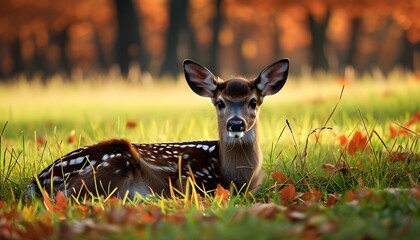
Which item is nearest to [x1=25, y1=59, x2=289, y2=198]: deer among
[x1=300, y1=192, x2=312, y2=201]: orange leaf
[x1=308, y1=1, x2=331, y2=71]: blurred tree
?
[x1=300, y1=192, x2=312, y2=201]: orange leaf

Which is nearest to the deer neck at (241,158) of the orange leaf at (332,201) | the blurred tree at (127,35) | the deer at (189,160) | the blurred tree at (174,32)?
the deer at (189,160)

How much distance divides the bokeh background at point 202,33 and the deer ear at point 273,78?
9466mm

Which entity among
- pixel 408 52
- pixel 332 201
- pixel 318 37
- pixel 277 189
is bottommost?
pixel 408 52

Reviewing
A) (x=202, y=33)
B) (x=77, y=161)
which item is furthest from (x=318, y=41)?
(x=202, y=33)

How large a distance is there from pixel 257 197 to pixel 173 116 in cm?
567

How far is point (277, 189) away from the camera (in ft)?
19.1

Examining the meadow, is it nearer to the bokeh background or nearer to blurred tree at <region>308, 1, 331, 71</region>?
the bokeh background

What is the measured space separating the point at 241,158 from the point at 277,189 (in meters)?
0.49

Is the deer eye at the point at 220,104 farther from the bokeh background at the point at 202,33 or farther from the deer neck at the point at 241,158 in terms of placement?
the bokeh background at the point at 202,33

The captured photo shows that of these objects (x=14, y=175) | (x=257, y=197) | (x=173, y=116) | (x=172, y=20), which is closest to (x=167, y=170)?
(x=257, y=197)

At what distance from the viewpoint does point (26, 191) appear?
19.0 ft

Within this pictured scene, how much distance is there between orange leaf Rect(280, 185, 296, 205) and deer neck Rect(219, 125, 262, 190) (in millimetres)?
859

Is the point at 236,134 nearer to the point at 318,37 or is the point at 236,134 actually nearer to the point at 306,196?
the point at 306,196

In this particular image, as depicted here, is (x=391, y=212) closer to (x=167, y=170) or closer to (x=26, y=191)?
(x=167, y=170)
